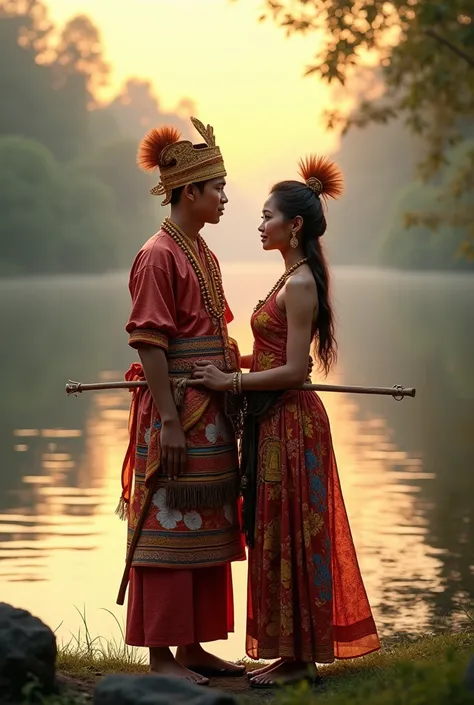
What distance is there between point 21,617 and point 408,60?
41.0 feet

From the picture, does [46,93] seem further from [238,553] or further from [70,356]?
[238,553]

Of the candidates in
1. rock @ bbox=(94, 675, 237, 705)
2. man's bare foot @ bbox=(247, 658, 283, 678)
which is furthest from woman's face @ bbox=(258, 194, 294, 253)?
rock @ bbox=(94, 675, 237, 705)

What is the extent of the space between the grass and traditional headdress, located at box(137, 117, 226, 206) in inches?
65.9

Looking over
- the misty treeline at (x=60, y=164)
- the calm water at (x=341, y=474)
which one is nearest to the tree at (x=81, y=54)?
the misty treeline at (x=60, y=164)

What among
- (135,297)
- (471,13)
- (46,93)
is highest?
(46,93)

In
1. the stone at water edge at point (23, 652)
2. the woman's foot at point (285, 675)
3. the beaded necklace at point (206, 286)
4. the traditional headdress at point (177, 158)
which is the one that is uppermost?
the traditional headdress at point (177, 158)

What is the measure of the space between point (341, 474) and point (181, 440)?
308 inches

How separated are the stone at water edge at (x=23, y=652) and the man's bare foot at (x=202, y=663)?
983mm

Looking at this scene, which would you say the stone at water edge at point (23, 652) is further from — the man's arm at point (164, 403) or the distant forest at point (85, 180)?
the distant forest at point (85, 180)

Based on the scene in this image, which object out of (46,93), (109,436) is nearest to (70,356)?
(109,436)

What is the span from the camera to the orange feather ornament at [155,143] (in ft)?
16.6

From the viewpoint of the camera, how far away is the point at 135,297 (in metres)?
4.86

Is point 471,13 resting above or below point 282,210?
above

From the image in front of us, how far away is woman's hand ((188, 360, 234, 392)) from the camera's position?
485 cm
